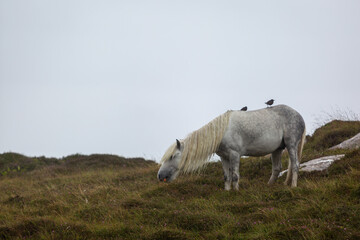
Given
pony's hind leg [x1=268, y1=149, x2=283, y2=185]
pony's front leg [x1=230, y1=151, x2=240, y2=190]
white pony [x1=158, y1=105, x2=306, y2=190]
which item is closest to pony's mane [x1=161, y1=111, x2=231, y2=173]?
white pony [x1=158, y1=105, x2=306, y2=190]

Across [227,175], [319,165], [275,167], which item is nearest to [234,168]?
[227,175]

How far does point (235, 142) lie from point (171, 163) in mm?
1740

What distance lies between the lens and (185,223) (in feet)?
21.5

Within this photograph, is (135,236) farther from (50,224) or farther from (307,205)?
(307,205)

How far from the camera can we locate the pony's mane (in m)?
8.97

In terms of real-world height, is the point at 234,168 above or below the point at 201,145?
below

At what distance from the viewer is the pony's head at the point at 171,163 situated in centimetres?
927

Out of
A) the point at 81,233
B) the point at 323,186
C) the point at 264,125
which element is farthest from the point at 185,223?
the point at 264,125

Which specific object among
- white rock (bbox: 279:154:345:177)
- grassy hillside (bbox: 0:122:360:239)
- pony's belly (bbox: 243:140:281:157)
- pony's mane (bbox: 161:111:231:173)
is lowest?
white rock (bbox: 279:154:345:177)

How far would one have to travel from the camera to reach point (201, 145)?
9.08m

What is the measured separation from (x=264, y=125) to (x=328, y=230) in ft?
13.7

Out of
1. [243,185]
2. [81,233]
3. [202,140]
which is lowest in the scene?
[243,185]

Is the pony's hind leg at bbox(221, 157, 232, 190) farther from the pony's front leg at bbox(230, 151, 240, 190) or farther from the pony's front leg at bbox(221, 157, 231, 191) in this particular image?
the pony's front leg at bbox(230, 151, 240, 190)

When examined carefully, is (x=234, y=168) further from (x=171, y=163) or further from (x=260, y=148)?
(x=171, y=163)
